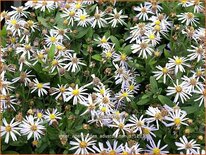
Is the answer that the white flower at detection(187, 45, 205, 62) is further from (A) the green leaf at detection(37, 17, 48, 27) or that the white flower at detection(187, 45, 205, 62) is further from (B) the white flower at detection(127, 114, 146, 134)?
(A) the green leaf at detection(37, 17, 48, 27)

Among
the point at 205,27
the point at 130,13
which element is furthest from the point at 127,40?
the point at 205,27

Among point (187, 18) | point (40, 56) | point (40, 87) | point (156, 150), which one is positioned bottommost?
point (156, 150)

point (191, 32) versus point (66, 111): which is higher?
point (191, 32)

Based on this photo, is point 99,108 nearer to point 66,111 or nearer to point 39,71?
point 66,111

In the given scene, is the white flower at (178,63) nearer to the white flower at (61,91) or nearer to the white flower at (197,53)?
the white flower at (197,53)

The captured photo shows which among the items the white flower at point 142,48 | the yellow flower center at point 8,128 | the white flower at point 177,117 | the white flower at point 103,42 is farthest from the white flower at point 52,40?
the white flower at point 177,117

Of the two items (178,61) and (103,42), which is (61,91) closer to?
(103,42)

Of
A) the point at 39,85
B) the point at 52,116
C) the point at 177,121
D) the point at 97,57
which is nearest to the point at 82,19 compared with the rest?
the point at 97,57

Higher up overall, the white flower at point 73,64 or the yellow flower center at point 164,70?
the white flower at point 73,64
